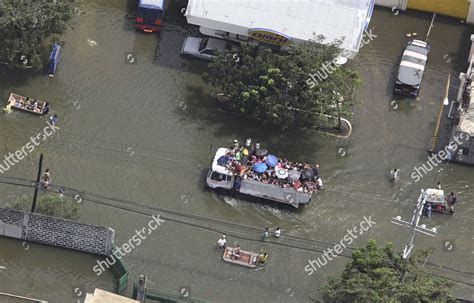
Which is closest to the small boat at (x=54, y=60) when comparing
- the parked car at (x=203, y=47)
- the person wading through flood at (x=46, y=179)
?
the parked car at (x=203, y=47)

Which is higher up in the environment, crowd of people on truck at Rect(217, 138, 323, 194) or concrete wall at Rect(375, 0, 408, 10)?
concrete wall at Rect(375, 0, 408, 10)

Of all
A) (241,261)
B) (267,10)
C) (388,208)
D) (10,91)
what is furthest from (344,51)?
(10,91)

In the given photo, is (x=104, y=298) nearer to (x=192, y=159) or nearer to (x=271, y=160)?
→ (x=192, y=159)

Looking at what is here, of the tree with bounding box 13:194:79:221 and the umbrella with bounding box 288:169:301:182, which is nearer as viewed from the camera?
the tree with bounding box 13:194:79:221

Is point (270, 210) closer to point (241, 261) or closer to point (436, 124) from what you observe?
point (241, 261)

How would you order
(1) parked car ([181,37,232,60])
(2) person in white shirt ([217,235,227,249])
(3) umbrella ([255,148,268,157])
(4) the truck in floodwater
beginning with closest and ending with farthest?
(2) person in white shirt ([217,235,227,249]), (4) the truck in floodwater, (3) umbrella ([255,148,268,157]), (1) parked car ([181,37,232,60])

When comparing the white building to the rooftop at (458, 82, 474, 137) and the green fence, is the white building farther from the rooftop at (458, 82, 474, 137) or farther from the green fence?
the green fence

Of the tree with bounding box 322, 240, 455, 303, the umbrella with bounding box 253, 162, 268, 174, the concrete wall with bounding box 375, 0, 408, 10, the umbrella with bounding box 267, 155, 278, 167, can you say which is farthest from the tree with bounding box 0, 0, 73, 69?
the tree with bounding box 322, 240, 455, 303

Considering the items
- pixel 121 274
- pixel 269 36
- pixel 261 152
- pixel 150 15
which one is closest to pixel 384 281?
pixel 261 152
